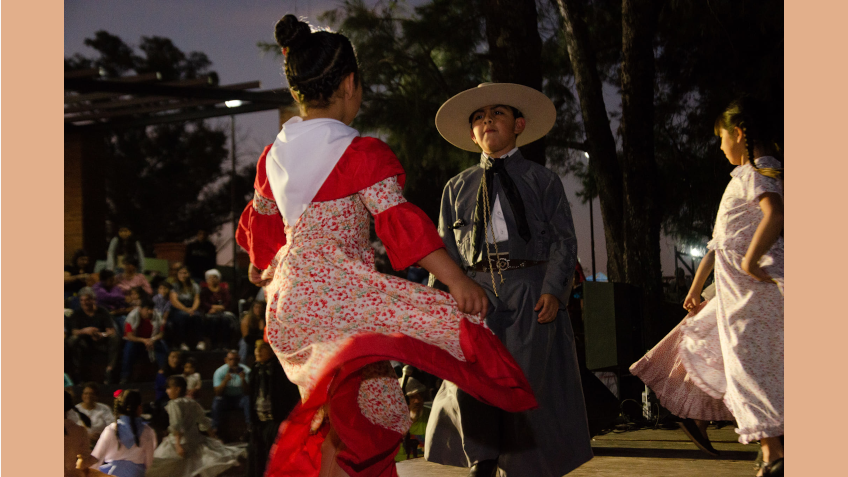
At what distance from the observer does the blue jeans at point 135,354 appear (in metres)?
7.88

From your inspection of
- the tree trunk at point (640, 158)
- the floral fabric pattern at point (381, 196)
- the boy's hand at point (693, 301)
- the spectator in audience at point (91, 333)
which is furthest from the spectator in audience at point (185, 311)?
the floral fabric pattern at point (381, 196)

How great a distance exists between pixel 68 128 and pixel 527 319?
46.1 ft

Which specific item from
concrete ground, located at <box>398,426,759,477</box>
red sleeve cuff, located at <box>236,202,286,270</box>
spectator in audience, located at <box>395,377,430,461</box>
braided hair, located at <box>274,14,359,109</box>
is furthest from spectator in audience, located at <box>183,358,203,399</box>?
braided hair, located at <box>274,14,359,109</box>

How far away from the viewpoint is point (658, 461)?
4195mm

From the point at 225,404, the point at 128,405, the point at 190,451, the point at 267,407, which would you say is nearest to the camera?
the point at 267,407

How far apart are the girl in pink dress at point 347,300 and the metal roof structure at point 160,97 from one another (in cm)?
918

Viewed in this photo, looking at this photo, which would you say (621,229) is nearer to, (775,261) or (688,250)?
(688,250)

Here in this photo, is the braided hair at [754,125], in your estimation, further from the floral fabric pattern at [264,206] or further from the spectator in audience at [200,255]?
the spectator in audience at [200,255]

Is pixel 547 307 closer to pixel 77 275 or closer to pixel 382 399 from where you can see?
pixel 382 399

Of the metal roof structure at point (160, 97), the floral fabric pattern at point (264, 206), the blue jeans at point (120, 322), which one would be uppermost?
the metal roof structure at point (160, 97)

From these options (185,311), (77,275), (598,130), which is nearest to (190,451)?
(185,311)

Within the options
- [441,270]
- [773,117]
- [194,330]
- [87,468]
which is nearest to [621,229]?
[194,330]

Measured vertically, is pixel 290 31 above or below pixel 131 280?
above

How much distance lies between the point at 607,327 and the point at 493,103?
386 cm
